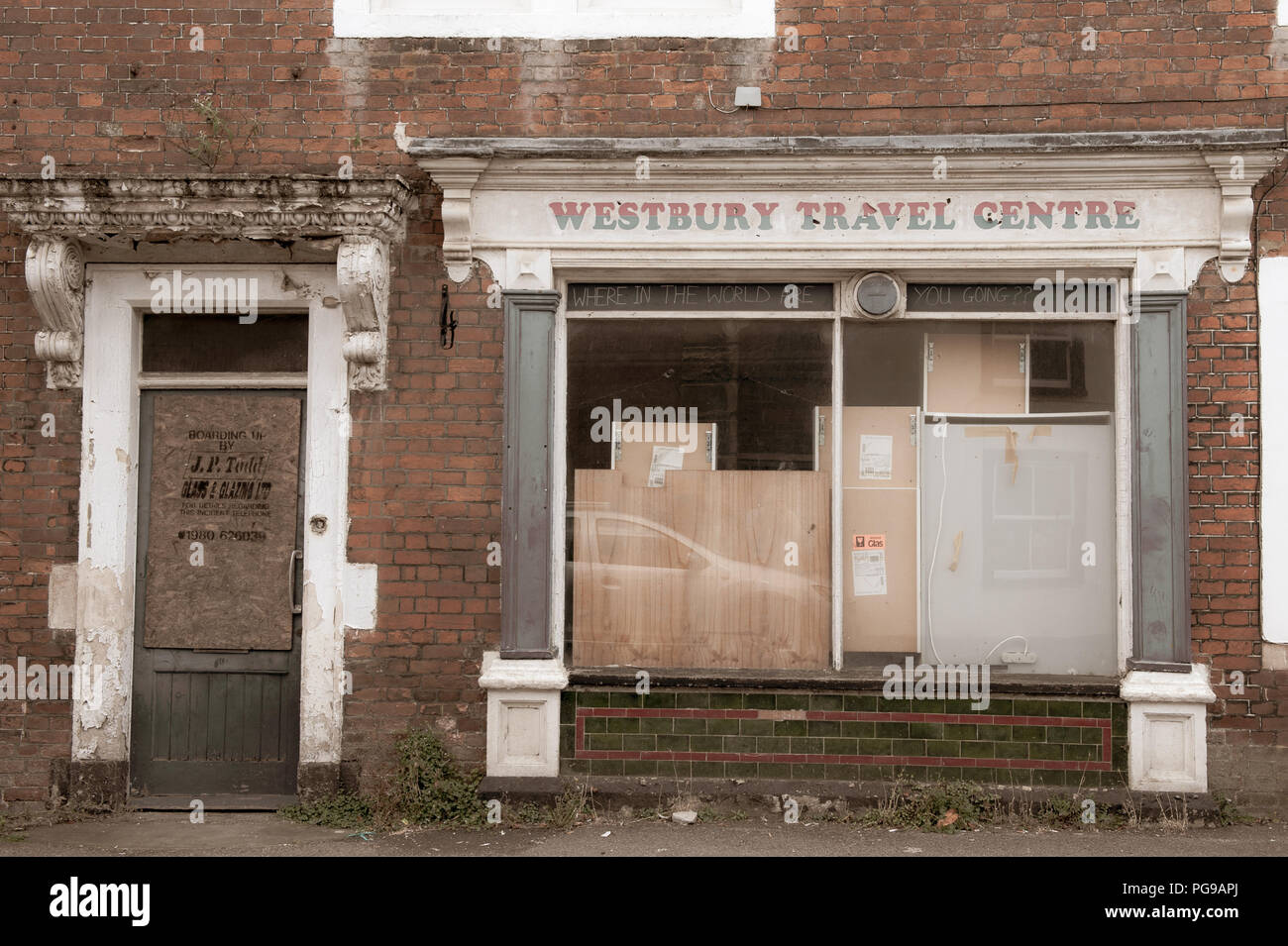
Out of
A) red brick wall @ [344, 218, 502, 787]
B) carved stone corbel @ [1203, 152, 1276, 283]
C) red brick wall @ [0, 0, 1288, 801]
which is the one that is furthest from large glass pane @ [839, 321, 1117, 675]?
red brick wall @ [344, 218, 502, 787]

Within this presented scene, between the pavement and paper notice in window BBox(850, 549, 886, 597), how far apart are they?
1316 millimetres

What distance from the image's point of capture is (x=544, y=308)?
6.60m

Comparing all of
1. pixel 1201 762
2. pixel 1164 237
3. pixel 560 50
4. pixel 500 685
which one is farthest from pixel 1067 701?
pixel 560 50

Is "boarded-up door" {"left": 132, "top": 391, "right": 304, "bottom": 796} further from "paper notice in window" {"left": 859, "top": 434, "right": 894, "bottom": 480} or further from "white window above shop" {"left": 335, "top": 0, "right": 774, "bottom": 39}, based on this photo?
"paper notice in window" {"left": 859, "top": 434, "right": 894, "bottom": 480}

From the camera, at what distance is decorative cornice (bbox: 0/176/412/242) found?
6227 millimetres

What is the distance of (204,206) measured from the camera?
6.31m

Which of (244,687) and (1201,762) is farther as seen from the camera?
(244,687)

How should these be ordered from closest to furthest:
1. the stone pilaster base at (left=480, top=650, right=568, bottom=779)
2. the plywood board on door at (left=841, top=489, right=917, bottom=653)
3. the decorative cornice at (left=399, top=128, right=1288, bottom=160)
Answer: the decorative cornice at (left=399, top=128, right=1288, bottom=160)
the stone pilaster base at (left=480, top=650, right=568, bottom=779)
the plywood board on door at (left=841, top=489, right=917, bottom=653)

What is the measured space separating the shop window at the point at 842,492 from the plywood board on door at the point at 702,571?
0.04 feet

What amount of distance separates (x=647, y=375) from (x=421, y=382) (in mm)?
1306

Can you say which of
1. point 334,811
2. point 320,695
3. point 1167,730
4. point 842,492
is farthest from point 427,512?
point 1167,730

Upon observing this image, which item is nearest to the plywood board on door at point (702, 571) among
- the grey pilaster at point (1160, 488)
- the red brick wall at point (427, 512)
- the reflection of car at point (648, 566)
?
the reflection of car at point (648, 566)

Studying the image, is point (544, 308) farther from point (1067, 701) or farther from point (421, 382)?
point (1067, 701)

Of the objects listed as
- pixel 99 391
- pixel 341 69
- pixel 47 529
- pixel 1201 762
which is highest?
pixel 341 69
